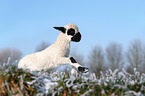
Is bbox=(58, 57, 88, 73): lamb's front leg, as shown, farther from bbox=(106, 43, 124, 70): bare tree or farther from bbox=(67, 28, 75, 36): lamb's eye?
bbox=(106, 43, 124, 70): bare tree

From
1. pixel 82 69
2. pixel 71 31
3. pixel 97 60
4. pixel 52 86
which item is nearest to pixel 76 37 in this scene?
pixel 71 31

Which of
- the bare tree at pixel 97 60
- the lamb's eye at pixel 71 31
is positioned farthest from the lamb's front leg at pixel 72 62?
the bare tree at pixel 97 60

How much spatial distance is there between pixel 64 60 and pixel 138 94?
1976mm

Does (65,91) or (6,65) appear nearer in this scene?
(65,91)

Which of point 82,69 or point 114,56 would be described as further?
point 114,56

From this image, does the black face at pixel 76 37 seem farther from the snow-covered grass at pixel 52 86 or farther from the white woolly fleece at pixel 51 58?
the snow-covered grass at pixel 52 86

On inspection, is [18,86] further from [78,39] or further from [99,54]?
[99,54]

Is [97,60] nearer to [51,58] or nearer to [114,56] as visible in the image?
[114,56]

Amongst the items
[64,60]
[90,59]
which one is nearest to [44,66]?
[64,60]

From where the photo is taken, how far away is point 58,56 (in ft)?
13.8

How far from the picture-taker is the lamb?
13.7 ft

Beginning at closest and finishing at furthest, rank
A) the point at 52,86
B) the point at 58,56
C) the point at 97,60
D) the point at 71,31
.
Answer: the point at 52,86 → the point at 58,56 → the point at 71,31 → the point at 97,60

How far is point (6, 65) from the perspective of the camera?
3.33 m

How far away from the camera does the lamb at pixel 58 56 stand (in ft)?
13.7
